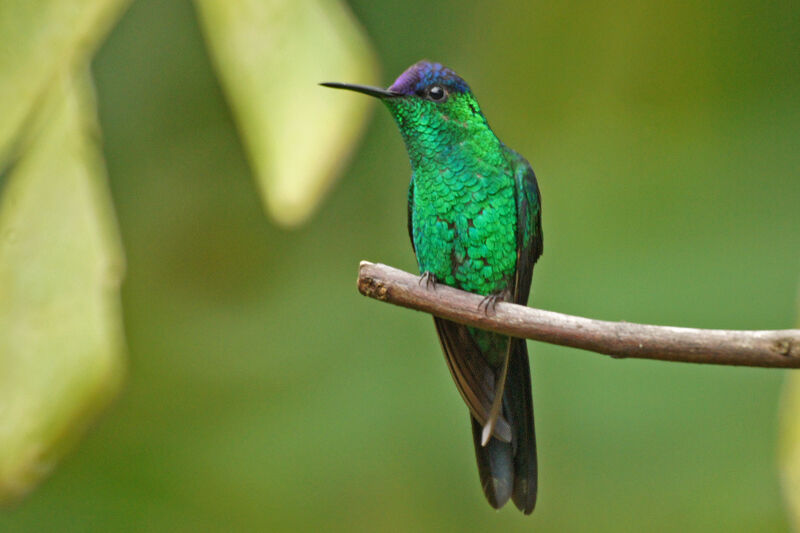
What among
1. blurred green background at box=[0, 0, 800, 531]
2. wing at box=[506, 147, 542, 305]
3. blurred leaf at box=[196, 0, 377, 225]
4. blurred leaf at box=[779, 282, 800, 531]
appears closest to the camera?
blurred leaf at box=[779, 282, 800, 531]

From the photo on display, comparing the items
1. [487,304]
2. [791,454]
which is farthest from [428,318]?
[791,454]

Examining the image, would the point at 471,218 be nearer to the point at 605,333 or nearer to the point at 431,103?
the point at 431,103

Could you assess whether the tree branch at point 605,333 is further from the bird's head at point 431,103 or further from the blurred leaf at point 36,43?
the blurred leaf at point 36,43

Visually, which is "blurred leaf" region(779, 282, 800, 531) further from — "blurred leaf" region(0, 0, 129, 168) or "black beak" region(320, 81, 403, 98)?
"blurred leaf" region(0, 0, 129, 168)

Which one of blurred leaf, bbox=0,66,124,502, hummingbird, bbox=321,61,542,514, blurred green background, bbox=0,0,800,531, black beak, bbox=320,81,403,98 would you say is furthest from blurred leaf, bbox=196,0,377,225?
blurred green background, bbox=0,0,800,531

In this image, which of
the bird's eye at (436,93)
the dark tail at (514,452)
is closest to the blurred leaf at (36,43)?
the bird's eye at (436,93)

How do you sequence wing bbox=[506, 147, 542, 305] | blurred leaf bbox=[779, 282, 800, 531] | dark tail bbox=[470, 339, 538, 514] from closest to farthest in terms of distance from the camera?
blurred leaf bbox=[779, 282, 800, 531] < dark tail bbox=[470, 339, 538, 514] < wing bbox=[506, 147, 542, 305]
